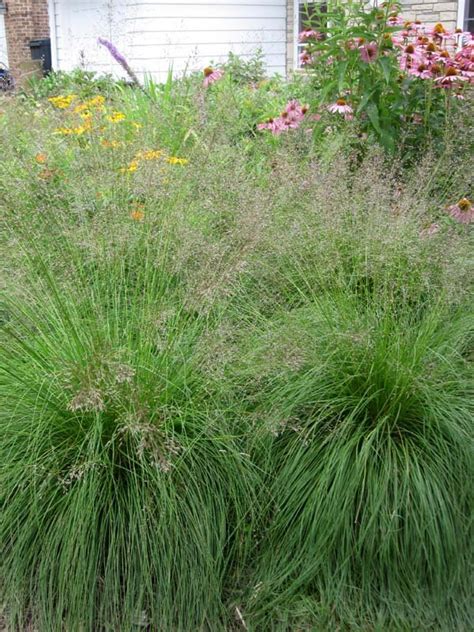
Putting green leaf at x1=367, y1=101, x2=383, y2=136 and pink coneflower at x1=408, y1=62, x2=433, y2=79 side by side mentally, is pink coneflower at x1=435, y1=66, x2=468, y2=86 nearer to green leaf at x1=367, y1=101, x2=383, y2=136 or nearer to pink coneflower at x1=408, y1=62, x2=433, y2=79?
pink coneflower at x1=408, y1=62, x2=433, y2=79

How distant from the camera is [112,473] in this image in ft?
7.10

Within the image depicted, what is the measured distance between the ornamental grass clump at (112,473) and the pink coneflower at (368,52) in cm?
208

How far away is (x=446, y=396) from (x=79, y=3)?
10.4m

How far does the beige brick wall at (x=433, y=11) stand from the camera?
7793 millimetres

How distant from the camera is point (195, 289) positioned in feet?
7.61

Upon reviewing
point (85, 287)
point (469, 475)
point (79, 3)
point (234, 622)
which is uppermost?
point (79, 3)

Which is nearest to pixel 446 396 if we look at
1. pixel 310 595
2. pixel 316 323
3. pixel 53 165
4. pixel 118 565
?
pixel 316 323

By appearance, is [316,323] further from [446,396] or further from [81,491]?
[81,491]

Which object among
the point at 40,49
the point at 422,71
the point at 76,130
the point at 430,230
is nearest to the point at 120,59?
the point at 76,130

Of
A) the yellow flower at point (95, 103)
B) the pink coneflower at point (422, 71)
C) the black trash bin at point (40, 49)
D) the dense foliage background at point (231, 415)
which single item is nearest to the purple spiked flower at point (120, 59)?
the yellow flower at point (95, 103)

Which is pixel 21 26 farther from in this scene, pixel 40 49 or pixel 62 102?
pixel 62 102

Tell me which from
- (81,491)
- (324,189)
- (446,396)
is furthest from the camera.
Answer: (324,189)

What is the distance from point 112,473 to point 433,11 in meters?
7.37

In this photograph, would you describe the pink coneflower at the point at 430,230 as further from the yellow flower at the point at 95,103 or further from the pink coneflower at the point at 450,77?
the yellow flower at the point at 95,103
